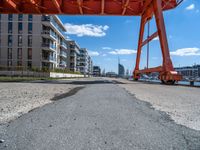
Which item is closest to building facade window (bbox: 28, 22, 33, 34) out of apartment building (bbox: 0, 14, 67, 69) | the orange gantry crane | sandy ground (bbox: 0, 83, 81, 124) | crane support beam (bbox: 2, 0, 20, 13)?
apartment building (bbox: 0, 14, 67, 69)

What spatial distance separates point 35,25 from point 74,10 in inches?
1091

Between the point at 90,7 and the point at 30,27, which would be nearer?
the point at 90,7

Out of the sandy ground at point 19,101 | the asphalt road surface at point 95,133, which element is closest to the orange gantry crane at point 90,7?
the sandy ground at point 19,101

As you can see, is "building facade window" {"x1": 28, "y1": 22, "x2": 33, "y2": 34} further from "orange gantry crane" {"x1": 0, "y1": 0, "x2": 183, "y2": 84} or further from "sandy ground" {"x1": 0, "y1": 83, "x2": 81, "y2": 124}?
"sandy ground" {"x1": 0, "y1": 83, "x2": 81, "y2": 124}

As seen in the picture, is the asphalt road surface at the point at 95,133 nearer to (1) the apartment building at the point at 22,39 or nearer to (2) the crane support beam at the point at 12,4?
(2) the crane support beam at the point at 12,4

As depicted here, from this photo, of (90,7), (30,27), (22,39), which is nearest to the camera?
(90,7)

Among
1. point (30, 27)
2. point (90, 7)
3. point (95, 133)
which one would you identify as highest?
point (30, 27)

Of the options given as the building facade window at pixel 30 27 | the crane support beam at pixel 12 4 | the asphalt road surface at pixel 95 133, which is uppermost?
the building facade window at pixel 30 27

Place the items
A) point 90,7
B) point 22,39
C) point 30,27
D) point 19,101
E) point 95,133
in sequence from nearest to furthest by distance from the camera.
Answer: point 95,133, point 19,101, point 90,7, point 22,39, point 30,27

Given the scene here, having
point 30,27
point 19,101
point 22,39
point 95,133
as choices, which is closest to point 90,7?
point 19,101

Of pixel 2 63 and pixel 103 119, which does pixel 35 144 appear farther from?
pixel 2 63

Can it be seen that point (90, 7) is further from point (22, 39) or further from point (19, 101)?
point (22, 39)

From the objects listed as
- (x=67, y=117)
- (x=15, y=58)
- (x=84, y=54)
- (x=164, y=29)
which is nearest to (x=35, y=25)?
(x=15, y=58)

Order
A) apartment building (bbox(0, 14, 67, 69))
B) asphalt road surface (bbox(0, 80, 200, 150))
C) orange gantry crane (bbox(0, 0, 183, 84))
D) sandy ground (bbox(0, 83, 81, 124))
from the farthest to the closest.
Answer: apartment building (bbox(0, 14, 67, 69)) → orange gantry crane (bbox(0, 0, 183, 84)) → sandy ground (bbox(0, 83, 81, 124)) → asphalt road surface (bbox(0, 80, 200, 150))
